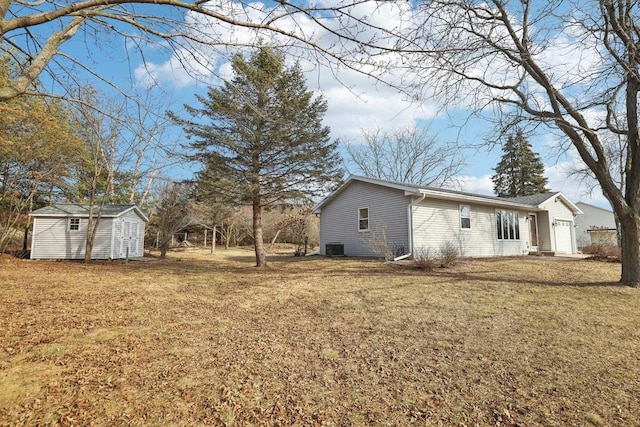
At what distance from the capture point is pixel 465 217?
1518 cm

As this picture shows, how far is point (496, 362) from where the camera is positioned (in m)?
3.49

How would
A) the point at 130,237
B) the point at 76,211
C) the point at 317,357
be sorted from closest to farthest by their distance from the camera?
the point at 317,357 → the point at 76,211 → the point at 130,237

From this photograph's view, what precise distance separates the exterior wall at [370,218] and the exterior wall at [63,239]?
10658 mm

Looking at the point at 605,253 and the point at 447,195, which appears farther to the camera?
the point at 605,253

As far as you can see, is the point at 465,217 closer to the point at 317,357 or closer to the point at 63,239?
the point at 317,357

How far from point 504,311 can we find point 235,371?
183 inches

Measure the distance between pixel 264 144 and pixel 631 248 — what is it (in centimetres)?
1036

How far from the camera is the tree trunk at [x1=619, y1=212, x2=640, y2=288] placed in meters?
7.70

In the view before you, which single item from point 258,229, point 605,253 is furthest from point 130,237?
point 605,253

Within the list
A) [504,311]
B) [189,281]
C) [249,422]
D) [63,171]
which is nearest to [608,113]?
[504,311]

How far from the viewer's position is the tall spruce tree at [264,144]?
35.4ft

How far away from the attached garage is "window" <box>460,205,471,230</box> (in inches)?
323

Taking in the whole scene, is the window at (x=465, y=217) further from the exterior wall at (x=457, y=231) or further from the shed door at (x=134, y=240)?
the shed door at (x=134, y=240)

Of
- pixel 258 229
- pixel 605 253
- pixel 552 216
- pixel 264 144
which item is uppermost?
pixel 264 144
